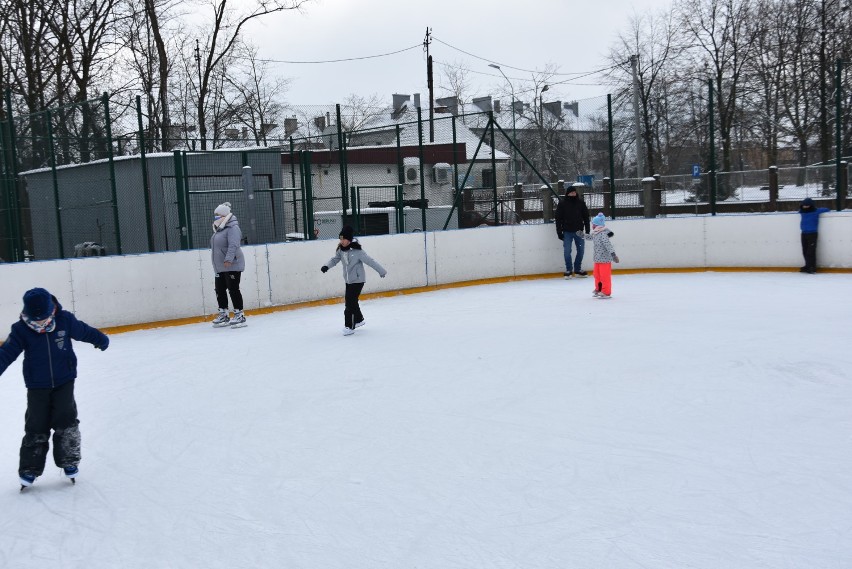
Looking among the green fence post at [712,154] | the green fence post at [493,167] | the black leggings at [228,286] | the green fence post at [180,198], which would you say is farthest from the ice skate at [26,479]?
the green fence post at [712,154]

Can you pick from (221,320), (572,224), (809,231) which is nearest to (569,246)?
(572,224)

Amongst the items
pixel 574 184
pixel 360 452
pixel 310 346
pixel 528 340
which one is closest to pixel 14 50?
pixel 574 184

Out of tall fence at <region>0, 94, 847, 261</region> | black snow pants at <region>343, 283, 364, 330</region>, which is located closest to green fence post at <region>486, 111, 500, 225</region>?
tall fence at <region>0, 94, 847, 261</region>

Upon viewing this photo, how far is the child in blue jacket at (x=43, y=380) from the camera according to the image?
448 cm

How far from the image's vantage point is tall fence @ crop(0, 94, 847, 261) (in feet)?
47.0

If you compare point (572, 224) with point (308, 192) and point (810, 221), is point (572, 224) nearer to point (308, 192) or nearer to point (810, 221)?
point (810, 221)

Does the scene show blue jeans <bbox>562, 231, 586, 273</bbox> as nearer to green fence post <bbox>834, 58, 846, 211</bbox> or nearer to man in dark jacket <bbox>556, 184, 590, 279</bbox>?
man in dark jacket <bbox>556, 184, 590, 279</bbox>

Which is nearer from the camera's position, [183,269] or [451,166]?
[183,269]

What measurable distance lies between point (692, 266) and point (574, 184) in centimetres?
273

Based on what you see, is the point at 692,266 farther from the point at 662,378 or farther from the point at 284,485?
the point at 284,485

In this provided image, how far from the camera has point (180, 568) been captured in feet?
11.2

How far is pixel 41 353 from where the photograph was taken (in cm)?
453

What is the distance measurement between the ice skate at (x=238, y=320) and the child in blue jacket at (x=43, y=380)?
574cm

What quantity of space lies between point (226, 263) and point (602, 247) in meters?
5.16
